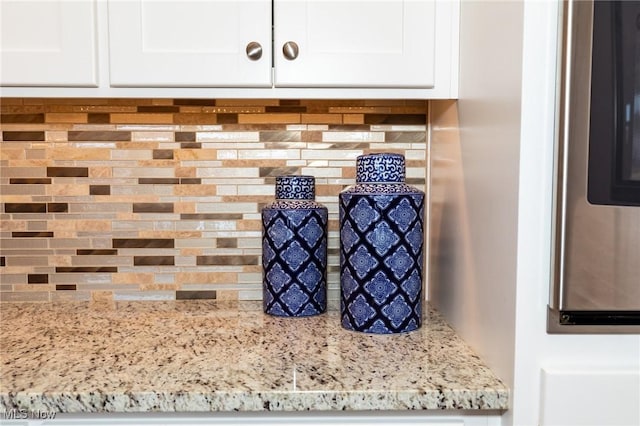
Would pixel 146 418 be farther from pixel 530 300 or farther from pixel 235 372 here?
pixel 530 300

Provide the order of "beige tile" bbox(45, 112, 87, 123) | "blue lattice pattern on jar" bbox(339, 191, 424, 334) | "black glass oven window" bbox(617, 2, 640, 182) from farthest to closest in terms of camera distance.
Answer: "beige tile" bbox(45, 112, 87, 123)
"blue lattice pattern on jar" bbox(339, 191, 424, 334)
"black glass oven window" bbox(617, 2, 640, 182)

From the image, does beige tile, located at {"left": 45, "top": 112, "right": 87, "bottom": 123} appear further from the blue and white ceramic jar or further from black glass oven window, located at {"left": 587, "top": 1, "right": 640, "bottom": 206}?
black glass oven window, located at {"left": 587, "top": 1, "right": 640, "bottom": 206}

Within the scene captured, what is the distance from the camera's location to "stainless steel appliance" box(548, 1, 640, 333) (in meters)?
0.72

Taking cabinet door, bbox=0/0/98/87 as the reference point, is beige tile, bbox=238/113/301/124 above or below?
below

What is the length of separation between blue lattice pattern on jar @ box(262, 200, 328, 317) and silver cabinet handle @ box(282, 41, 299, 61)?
0.33 m

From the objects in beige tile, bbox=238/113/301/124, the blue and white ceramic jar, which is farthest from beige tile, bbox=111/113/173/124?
the blue and white ceramic jar

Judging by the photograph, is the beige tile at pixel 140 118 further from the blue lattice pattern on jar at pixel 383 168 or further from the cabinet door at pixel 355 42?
the blue lattice pattern on jar at pixel 383 168

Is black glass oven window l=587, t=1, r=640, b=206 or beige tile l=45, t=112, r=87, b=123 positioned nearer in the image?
black glass oven window l=587, t=1, r=640, b=206

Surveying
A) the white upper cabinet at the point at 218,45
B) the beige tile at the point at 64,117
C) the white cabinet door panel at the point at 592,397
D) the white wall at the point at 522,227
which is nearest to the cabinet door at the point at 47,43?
the white upper cabinet at the point at 218,45

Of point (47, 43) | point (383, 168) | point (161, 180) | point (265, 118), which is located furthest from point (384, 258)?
point (47, 43)

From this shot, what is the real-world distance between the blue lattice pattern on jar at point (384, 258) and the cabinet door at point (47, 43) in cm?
63

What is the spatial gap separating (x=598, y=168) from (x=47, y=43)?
41.8 inches

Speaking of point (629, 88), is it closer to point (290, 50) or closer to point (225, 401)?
point (290, 50)

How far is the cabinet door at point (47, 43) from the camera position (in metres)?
1.05
